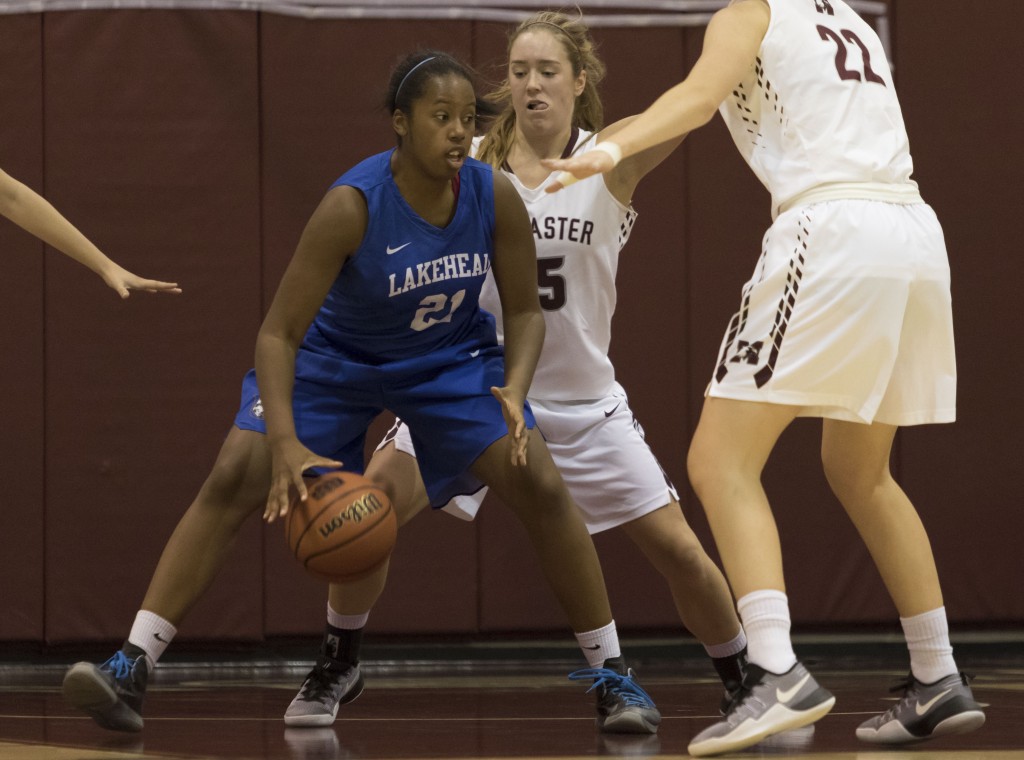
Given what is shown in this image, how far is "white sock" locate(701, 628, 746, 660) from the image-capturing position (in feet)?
13.2

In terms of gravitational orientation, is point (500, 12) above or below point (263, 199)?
above

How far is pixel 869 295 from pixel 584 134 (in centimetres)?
138

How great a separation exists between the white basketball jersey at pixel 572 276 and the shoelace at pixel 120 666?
1308mm

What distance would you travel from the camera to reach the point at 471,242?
364cm

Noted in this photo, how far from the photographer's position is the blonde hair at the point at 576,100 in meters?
4.17

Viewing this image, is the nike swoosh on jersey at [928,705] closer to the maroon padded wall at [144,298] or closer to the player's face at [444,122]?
the player's face at [444,122]

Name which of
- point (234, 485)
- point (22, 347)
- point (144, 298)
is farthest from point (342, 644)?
point (22, 347)

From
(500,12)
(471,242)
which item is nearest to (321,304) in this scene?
(471,242)

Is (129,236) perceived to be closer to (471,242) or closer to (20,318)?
(20,318)

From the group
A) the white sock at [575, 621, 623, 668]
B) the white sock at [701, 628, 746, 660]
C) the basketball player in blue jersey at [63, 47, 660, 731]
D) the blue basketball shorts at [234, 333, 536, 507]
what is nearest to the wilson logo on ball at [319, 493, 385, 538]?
the basketball player in blue jersey at [63, 47, 660, 731]

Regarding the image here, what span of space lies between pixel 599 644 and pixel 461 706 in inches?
36.9

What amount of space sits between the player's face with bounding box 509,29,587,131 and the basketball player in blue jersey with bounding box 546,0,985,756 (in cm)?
82

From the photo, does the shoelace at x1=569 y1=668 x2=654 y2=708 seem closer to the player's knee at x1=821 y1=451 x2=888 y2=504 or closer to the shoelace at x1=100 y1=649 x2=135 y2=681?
the player's knee at x1=821 y1=451 x2=888 y2=504

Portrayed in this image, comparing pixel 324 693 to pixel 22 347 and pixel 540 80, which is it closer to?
pixel 540 80
